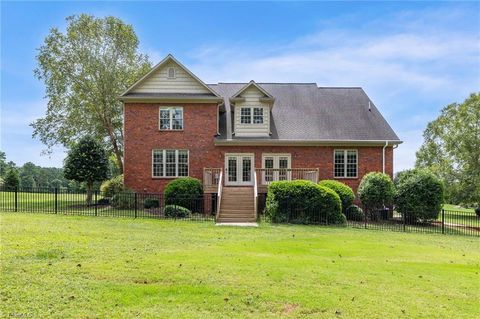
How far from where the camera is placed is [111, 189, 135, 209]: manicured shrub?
72.2 feet

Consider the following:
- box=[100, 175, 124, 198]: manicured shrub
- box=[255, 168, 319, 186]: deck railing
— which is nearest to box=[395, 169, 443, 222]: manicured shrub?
box=[255, 168, 319, 186]: deck railing

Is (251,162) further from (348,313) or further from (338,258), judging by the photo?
(348,313)

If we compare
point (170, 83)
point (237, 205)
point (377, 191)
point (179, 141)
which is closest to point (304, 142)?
point (377, 191)

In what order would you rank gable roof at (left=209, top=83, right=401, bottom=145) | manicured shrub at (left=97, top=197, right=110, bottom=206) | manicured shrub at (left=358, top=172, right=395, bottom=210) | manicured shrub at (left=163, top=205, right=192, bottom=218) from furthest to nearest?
manicured shrub at (left=97, top=197, right=110, bottom=206) < gable roof at (left=209, top=83, right=401, bottom=145) < manicured shrub at (left=358, top=172, right=395, bottom=210) < manicured shrub at (left=163, top=205, right=192, bottom=218)

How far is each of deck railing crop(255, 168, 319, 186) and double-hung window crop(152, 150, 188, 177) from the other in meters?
4.87

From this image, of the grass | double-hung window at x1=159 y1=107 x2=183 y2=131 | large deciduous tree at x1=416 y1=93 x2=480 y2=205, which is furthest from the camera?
large deciduous tree at x1=416 y1=93 x2=480 y2=205

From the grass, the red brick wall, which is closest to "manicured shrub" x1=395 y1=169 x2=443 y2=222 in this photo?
the red brick wall

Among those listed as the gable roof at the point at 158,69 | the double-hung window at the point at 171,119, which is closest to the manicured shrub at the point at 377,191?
the gable roof at the point at 158,69

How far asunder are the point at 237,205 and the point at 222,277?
41.0 ft

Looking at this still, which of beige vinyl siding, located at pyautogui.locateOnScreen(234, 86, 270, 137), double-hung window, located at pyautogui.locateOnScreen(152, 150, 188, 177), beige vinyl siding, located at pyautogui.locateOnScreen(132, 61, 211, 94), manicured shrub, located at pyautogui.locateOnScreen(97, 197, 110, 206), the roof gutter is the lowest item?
manicured shrub, located at pyautogui.locateOnScreen(97, 197, 110, 206)

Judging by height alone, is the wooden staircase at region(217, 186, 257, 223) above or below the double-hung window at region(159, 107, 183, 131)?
below

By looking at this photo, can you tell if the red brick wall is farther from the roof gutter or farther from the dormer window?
the dormer window

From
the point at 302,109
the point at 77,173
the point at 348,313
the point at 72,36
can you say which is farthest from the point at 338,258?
the point at 72,36

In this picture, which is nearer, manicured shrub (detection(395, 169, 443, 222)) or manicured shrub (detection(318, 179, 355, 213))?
manicured shrub (detection(318, 179, 355, 213))
